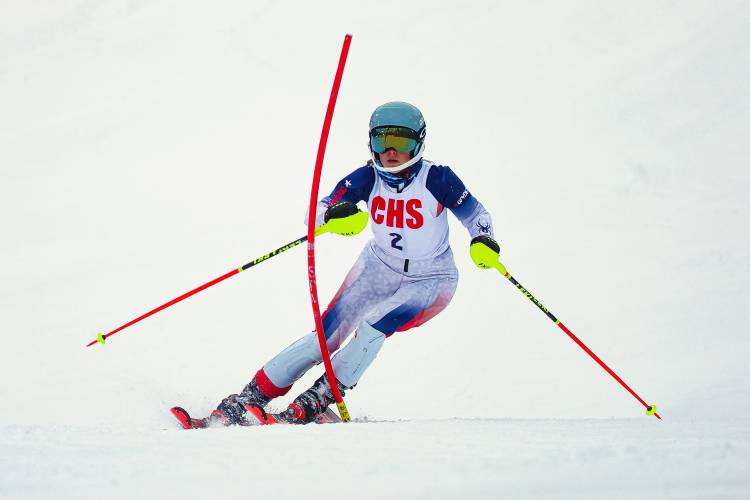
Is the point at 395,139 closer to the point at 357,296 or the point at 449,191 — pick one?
Result: the point at 449,191

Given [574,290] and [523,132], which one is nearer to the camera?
[574,290]

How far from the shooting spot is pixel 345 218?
153 inches

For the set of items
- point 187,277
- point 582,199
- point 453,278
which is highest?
point 582,199

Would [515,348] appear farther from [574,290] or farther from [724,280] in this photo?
[724,280]

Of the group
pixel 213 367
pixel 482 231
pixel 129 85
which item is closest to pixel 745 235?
pixel 482 231

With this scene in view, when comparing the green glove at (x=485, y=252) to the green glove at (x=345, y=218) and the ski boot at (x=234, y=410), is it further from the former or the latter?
the ski boot at (x=234, y=410)

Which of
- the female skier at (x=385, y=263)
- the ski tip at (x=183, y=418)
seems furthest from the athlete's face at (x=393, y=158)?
the ski tip at (x=183, y=418)

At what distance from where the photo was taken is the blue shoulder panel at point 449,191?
380cm

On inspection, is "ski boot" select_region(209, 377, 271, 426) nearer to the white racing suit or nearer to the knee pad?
the white racing suit

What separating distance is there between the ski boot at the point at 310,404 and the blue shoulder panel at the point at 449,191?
3.53 feet

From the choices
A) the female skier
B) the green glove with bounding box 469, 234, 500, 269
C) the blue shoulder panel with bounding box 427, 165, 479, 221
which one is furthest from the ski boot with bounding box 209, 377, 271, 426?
the blue shoulder panel with bounding box 427, 165, 479, 221

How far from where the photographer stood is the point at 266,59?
42.0 ft

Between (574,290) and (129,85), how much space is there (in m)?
8.54

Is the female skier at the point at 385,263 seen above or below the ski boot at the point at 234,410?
above
